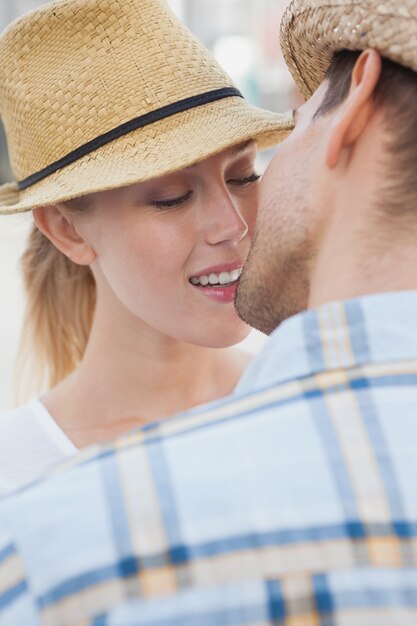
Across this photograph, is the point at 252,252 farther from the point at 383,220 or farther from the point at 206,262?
the point at 206,262

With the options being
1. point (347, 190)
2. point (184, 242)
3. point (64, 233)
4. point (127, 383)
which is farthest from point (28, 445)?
point (347, 190)

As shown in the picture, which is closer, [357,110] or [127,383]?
[357,110]

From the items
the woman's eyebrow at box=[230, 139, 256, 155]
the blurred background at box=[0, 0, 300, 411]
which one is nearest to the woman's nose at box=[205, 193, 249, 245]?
the woman's eyebrow at box=[230, 139, 256, 155]

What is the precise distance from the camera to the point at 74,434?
231cm

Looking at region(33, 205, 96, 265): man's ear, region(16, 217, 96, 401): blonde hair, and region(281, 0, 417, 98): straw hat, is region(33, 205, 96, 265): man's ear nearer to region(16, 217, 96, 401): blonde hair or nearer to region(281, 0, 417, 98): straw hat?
region(16, 217, 96, 401): blonde hair

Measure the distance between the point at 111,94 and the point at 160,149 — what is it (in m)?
0.19

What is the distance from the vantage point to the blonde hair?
264 centimetres

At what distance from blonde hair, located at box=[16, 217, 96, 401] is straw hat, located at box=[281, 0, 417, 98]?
4.10 ft

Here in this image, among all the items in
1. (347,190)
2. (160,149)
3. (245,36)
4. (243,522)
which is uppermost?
(245,36)

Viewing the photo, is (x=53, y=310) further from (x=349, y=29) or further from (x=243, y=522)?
(x=243, y=522)

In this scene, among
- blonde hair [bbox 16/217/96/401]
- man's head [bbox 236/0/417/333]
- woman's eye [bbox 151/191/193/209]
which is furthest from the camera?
blonde hair [bbox 16/217/96/401]

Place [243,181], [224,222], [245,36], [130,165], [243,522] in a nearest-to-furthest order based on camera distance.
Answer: [243,522] < [130,165] < [224,222] < [243,181] < [245,36]

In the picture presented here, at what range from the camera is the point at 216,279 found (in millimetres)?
2148

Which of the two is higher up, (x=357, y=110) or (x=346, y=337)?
(x=357, y=110)
